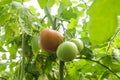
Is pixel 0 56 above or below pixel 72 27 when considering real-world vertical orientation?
below

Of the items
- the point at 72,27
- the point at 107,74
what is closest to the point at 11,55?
the point at 72,27

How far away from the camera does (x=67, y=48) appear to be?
873 millimetres

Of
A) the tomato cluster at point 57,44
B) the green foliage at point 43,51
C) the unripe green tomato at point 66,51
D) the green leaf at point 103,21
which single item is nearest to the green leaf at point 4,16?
the green foliage at point 43,51

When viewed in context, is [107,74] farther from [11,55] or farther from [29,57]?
[11,55]

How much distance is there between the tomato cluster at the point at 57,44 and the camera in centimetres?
87

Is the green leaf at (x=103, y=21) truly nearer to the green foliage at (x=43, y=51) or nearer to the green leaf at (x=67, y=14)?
the green foliage at (x=43, y=51)

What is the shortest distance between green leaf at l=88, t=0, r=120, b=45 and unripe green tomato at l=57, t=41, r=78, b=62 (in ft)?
2.09

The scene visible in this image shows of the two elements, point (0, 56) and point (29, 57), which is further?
point (0, 56)

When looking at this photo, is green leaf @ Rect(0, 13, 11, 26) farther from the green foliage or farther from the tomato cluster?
the tomato cluster

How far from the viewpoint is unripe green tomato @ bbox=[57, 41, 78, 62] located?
0.86 meters

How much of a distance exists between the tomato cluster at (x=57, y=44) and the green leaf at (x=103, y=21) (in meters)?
0.65

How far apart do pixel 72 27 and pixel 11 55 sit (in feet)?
1.02

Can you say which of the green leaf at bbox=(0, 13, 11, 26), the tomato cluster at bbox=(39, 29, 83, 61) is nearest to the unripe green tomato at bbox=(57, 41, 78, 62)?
the tomato cluster at bbox=(39, 29, 83, 61)

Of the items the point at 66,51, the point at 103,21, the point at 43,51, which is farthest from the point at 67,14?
the point at 103,21
